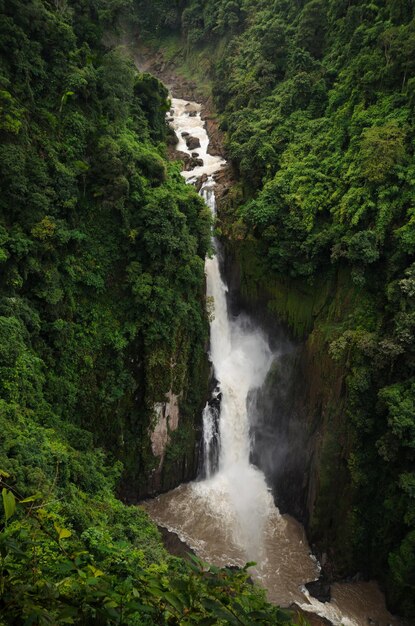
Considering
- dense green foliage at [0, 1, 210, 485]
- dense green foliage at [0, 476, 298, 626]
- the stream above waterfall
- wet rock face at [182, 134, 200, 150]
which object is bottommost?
the stream above waterfall

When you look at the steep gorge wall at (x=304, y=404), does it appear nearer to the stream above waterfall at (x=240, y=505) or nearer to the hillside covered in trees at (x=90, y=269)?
the stream above waterfall at (x=240, y=505)

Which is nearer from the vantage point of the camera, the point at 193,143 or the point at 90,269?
the point at 90,269

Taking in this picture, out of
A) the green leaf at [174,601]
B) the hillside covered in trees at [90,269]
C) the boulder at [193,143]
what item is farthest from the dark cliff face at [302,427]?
the green leaf at [174,601]

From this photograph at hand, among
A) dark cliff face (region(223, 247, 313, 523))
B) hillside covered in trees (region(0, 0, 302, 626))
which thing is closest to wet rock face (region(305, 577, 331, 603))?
dark cliff face (region(223, 247, 313, 523))

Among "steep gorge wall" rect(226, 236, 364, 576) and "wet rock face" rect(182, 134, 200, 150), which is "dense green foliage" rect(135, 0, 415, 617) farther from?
"wet rock face" rect(182, 134, 200, 150)

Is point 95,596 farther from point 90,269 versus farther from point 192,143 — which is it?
point 192,143

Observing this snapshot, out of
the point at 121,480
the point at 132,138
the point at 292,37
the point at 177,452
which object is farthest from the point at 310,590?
the point at 292,37

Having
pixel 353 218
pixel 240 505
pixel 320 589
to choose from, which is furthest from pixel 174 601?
pixel 240 505
